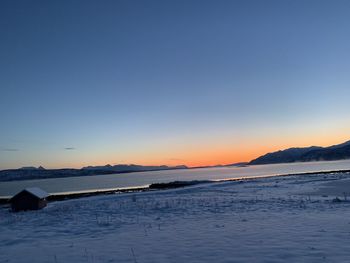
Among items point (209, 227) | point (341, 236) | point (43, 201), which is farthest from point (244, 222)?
point (43, 201)

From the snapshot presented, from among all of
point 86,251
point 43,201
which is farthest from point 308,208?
point 43,201

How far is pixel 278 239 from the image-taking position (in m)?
14.3

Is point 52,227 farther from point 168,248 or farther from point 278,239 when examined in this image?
point 278,239

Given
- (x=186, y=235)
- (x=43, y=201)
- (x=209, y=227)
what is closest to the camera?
(x=186, y=235)

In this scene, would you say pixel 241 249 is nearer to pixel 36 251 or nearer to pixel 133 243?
pixel 133 243

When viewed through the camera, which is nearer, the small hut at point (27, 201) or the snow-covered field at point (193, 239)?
the snow-covered field at point (193, 239)

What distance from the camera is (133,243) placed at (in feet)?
50.2

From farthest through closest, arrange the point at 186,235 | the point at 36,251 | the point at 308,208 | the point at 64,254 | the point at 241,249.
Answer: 1. the point at 308,208
2. the point at 186,235
3. the point at 36,251
4. the point at 64,254
5. the point at 241,249

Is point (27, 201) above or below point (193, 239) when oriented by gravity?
above

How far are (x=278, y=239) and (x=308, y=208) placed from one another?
11942 millimetres

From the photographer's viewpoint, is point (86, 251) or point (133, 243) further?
point (133, 243)

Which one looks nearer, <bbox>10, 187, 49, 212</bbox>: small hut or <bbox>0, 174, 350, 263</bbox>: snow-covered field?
<bbox>0, 174, 350, 263</bbox>: snow-covered field

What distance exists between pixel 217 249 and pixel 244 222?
7005 millimetres

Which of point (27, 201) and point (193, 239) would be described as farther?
point (27, 201)
